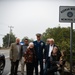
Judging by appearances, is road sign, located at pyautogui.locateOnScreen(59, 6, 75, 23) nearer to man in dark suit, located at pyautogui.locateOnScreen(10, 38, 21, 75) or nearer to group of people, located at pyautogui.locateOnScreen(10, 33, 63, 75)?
group of people, located at pyautogui.locateOnScreen(10, 33, 63, 75)

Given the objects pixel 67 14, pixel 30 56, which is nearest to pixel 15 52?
pixel 30 56

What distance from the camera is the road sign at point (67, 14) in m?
10.2

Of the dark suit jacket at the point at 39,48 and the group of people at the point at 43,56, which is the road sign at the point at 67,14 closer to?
the group of people at the point at 43,56

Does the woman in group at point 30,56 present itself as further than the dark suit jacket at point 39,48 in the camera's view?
No

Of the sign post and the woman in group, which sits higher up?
the sign post

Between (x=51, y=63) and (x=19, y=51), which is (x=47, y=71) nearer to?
(x=51, y=63)

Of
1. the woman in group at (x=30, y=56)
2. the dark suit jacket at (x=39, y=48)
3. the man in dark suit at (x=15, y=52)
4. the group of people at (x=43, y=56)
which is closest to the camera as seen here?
the group of people at (x=43, y=56)

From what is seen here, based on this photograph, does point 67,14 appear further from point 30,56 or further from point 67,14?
point 30,56

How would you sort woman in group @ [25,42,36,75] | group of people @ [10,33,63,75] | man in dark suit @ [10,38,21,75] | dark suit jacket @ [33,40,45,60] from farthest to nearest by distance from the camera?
man in dark suit @ [10,38,21,75] < dark suit jacket @ [33,40,45,60] < woman in group @ [25,42,36,75] < group of people @ [10,33,63,75]

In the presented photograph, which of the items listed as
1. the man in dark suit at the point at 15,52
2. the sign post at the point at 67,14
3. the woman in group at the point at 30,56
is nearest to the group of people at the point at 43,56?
the woman in group at the point at 30,56

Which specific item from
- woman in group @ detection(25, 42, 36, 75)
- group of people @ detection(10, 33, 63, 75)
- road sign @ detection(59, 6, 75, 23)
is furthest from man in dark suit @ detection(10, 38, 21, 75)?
road sign @ detection(59, 6, 75, 23)

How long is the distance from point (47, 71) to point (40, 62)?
75cm

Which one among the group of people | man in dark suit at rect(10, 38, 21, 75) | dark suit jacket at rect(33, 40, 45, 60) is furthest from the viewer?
man in dark suit at rect(10, 38, 21, 75)

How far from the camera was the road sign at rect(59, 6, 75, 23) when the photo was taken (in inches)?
400
